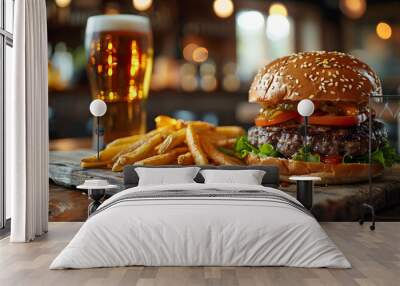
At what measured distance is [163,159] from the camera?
607 cm

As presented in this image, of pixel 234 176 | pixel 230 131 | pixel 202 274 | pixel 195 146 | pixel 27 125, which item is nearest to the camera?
pixel 202 274

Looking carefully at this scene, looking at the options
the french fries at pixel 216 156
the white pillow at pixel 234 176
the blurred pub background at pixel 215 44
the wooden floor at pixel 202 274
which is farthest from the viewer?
the blurred pub background at pixel 215 44

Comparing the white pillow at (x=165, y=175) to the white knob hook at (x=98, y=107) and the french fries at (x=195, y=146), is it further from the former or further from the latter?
the white knob hook at (x=98, y=107)

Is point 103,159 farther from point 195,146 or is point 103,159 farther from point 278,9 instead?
point 278,9

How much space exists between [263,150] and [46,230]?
7.07 feet

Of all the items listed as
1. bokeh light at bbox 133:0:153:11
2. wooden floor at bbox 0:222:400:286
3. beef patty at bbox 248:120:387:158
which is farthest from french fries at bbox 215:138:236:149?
wooden floor at bbox 0:222:400:286

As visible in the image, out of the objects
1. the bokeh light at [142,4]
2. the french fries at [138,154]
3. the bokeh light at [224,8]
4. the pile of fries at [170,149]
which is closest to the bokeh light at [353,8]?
the bokeh light at [224,8]

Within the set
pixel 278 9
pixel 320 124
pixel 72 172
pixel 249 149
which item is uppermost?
pixel 278 9

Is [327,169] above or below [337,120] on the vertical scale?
below

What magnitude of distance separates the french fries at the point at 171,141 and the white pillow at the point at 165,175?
0.66 ft

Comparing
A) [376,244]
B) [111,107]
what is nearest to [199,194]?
[376,244]

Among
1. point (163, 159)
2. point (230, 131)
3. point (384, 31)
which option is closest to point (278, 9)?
point (384, 31)

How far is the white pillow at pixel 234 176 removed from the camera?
232 inches

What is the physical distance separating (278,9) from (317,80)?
115cm
